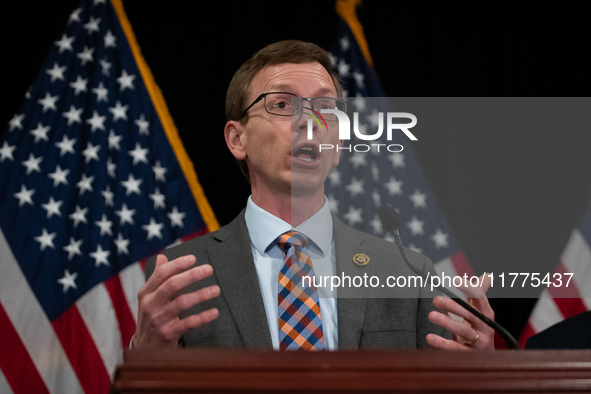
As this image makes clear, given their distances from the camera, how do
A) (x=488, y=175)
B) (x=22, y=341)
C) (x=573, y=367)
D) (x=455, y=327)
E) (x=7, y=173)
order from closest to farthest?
(x=573, y=367) → (x=455, y=327) → (x=488, y=175) → (x=22, y=341) → (x=7, y=173)

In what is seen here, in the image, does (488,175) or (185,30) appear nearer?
(488,175)

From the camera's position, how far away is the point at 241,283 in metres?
1.45

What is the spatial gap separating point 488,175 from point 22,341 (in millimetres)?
2096

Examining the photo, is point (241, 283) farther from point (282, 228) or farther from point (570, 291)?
point (570, 291)

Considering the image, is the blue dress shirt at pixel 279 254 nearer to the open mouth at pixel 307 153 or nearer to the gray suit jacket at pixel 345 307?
the gray suit jacket at pixel 345 307

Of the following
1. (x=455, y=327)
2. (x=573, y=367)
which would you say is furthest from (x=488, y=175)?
(x=573, y=367)

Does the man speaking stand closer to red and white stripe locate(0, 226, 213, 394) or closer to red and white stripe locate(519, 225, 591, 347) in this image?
red and white stripe locate(0, 226, 213, 394)

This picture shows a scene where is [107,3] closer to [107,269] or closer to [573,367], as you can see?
[107,269]

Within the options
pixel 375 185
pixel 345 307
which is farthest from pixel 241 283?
pixel 375 185

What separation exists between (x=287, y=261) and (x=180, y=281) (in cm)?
50

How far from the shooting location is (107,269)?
2295 mm

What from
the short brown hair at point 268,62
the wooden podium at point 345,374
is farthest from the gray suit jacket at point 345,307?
the wooden podium at point 345,374

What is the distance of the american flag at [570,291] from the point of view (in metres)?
2.19

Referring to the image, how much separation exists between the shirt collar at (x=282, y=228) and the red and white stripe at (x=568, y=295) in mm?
1236
